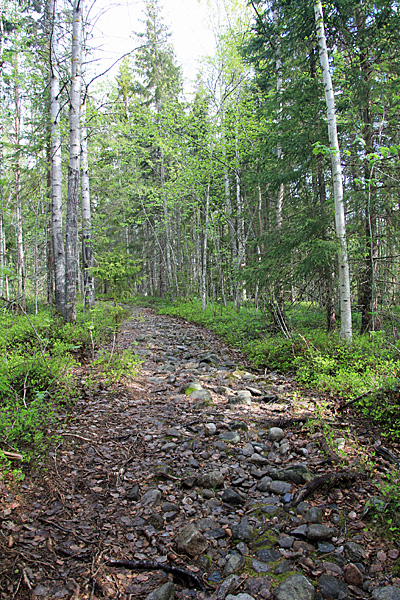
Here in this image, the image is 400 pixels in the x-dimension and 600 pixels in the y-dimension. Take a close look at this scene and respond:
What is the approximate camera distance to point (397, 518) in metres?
2.41

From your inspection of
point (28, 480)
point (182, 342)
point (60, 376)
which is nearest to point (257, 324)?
point (182, 342)

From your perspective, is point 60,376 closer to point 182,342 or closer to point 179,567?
point 179,567

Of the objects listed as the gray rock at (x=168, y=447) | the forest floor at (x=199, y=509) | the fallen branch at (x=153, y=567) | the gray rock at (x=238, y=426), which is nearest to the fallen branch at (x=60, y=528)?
the forest floor at (x=199, y=509)

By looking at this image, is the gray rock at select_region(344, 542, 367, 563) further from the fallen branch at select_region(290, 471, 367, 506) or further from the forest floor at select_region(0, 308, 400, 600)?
the fallen branch at select_region(290, 471, 367, 506)

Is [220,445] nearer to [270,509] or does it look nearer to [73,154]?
[270,509]

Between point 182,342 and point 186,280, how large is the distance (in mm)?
10084

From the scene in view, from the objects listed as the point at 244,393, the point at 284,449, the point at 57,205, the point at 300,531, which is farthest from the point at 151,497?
the point at 57,205


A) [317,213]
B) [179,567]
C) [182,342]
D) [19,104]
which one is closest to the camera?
[179,567]

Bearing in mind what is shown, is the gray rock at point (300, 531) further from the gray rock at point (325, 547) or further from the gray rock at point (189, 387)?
the gray rock at point (189, 387)

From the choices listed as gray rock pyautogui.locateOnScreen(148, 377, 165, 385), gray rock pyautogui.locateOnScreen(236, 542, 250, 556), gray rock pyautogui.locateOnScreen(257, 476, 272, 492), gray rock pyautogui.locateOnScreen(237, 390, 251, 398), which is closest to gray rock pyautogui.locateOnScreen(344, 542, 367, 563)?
gray rock pyautogui.locateOnScreen(236, 542, 250, 556)

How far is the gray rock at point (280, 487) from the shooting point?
10.4ft

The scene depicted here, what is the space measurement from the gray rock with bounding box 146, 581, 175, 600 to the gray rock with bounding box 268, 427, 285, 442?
2267mm

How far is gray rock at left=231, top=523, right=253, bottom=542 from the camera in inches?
105

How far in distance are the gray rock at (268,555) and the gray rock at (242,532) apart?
17 centimetres
